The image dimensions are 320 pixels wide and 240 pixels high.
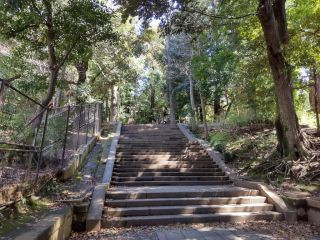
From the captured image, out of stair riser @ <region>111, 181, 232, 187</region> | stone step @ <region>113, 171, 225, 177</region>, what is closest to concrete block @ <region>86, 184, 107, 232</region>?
stair riser @ <region>111, 181, 232, 187</region>

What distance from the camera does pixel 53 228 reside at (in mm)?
4438

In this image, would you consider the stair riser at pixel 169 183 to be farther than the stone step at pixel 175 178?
No

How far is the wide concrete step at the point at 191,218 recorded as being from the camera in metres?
6.46

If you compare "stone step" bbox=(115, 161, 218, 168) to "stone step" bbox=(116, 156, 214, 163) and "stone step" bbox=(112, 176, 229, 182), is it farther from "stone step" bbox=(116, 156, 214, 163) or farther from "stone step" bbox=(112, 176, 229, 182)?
"stone step" bbox=(112, 176, 229, 182)

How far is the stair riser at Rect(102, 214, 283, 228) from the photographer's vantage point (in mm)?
6438

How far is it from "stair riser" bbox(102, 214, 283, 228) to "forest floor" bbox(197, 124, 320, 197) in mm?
1435

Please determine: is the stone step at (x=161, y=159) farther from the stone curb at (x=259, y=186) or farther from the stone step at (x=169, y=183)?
the stone step at (x=169, y=183)

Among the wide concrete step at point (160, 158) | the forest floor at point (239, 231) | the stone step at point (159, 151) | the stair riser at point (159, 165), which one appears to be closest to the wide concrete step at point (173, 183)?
the stair riser at point (159, 165)

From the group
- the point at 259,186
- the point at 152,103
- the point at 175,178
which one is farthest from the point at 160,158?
the point at 152,103

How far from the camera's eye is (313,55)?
26.2 ft

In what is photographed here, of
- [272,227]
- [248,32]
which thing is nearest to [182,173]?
[272,227]

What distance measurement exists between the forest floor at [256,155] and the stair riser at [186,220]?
1435 millimetres

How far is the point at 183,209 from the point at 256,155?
4.72 metres

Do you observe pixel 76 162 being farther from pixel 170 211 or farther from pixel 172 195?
pixel 170 211
